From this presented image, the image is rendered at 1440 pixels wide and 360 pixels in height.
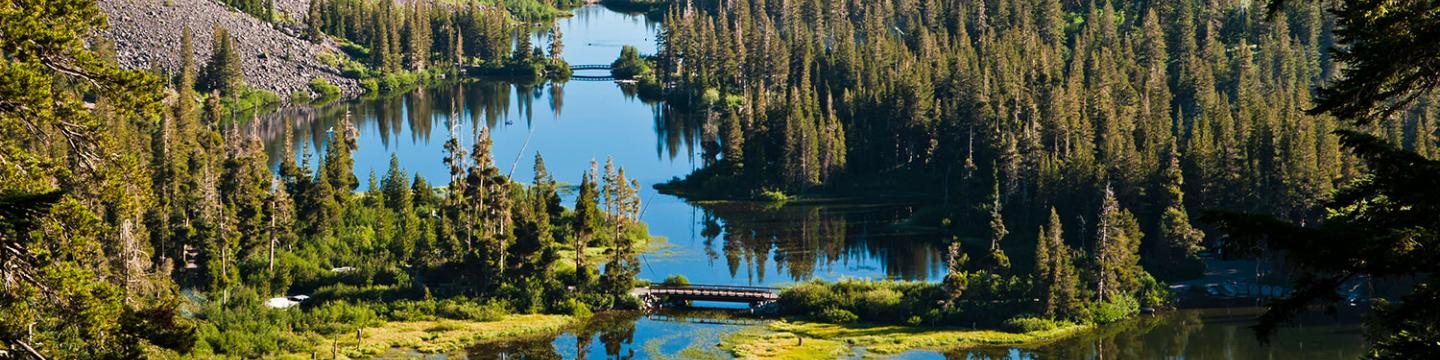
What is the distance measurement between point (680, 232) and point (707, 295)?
86.9 feet

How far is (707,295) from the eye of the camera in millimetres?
94500

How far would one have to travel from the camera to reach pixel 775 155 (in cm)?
14388

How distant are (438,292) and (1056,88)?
6368cm

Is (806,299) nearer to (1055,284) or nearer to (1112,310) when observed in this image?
(1055,284)

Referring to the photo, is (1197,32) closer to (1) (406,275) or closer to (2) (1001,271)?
(2) (1001,271)

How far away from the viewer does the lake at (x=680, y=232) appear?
83.9 m

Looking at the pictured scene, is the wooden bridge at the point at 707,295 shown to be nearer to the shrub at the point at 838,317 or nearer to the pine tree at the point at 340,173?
the shrub at the point at 838,317

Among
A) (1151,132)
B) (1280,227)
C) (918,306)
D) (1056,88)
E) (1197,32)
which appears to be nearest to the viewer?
(1280,227)

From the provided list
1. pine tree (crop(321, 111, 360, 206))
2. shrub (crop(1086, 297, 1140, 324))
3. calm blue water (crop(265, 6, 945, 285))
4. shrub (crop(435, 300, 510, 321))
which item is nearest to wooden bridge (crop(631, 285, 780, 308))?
calm blue water (crop(265, 6, 945, 285))

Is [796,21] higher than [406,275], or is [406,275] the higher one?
[796,21]

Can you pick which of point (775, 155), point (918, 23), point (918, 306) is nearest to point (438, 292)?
point (918, 306)

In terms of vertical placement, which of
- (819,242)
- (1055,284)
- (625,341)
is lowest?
(625,341)

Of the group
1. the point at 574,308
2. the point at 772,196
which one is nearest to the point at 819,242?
the point at 772,196

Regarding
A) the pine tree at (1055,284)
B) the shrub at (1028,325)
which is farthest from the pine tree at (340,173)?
the pine tree at (1055,284)
